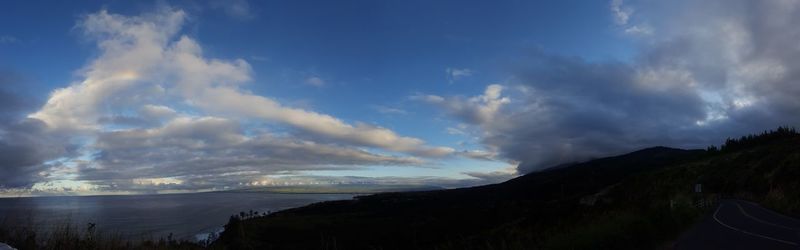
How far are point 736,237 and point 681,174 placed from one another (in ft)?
237

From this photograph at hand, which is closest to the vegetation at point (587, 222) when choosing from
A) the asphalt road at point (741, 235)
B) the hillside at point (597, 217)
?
the hillside at point (597, 217)

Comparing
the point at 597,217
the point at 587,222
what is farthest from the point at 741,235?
the point at 597,217

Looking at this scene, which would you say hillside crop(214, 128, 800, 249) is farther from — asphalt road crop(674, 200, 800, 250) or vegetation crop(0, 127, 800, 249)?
asphalt road crop(674, 200, 800, 250)

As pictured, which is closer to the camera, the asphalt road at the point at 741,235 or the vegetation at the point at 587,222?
the vegetation at the point at 587,222

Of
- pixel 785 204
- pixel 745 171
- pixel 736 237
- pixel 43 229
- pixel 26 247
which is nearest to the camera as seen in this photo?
pixel 26 247

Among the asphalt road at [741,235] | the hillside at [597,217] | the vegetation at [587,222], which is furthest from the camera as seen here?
the hillside at [597,217]

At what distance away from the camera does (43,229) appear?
34.8 feet

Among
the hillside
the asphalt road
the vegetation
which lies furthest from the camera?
the hillside

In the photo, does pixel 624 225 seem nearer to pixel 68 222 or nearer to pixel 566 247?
pixel 566 247

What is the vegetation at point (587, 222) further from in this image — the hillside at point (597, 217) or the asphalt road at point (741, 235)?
the asphalt road at point (741, 235)

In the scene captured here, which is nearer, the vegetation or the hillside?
the vegetation

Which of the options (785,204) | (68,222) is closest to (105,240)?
(68,222)

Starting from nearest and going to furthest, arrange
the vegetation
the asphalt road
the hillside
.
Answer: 1. the vegetation
2. the asphalt road
3. the hillside

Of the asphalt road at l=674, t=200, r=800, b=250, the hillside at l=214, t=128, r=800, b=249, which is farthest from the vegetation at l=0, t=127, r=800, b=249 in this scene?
the asphalt road at l=674, t=200, r=800, b=250
